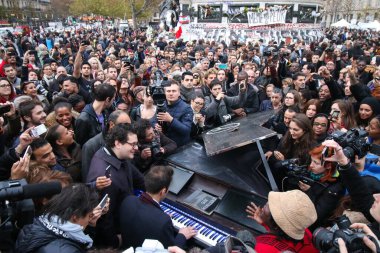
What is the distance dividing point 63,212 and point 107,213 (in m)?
0.93

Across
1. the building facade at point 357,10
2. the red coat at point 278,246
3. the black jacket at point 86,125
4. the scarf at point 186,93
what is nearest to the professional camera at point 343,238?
the red coat at point 278,246

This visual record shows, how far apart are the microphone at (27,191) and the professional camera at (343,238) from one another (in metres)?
1.79

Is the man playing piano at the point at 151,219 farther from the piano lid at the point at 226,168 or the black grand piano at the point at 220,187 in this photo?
the piano lid at the point at 226,168

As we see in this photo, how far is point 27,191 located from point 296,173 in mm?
2592

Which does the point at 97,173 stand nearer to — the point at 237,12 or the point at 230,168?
the point at 230,168

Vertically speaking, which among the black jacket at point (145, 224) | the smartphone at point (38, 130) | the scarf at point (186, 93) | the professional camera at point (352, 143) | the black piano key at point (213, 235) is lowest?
the black piano key at point (213, 235)

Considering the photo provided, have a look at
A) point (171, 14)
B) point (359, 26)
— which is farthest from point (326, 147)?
point (359, 26)

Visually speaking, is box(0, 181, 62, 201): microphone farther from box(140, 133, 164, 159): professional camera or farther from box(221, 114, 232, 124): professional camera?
box(221, 114, 232, 124): professional camera

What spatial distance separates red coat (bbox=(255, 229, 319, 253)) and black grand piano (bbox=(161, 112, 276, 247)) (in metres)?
0.63

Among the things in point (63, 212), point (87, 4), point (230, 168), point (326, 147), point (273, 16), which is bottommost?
point (230, 168)

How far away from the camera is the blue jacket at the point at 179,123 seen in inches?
191

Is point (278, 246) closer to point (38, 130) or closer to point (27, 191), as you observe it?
point (27, 191)

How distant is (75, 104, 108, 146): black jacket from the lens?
4.69 meters

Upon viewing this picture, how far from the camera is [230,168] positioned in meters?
3.65
